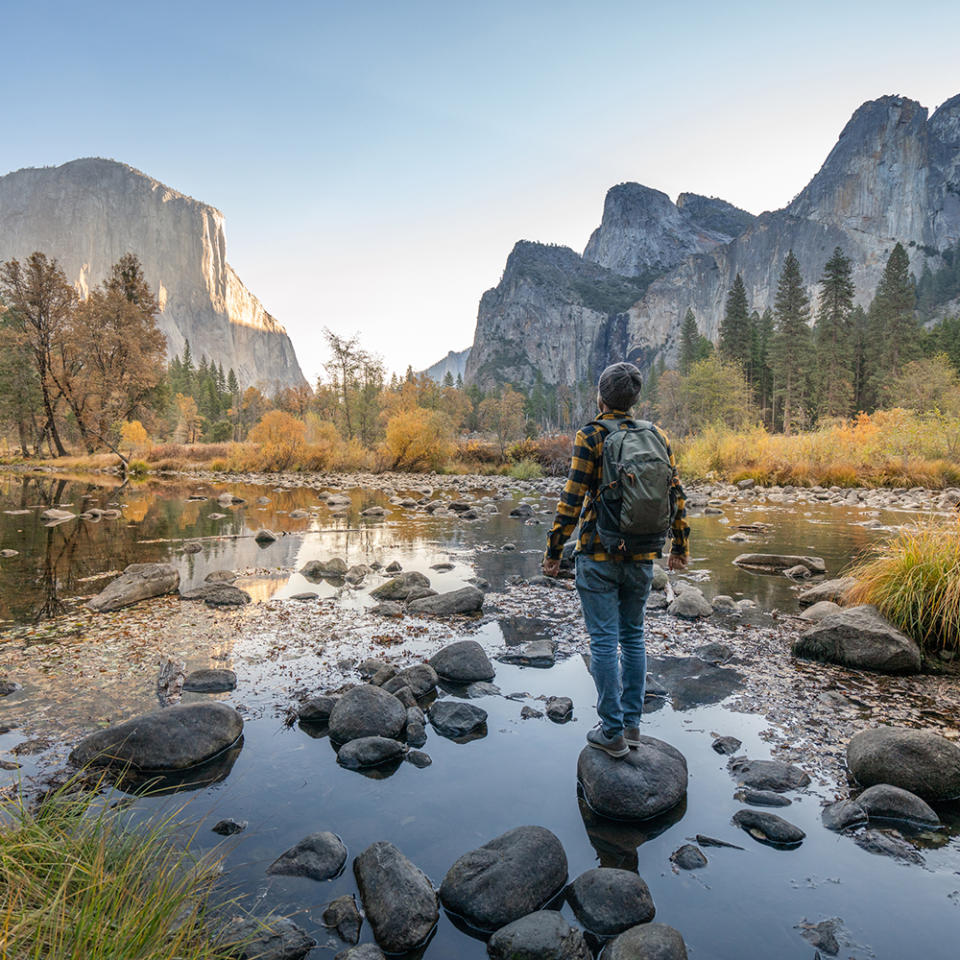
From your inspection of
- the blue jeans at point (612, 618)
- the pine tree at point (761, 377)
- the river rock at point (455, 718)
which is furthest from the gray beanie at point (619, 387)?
the pine tree at point (761, 377)

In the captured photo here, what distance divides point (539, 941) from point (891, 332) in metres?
72.2

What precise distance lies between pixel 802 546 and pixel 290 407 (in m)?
76.8

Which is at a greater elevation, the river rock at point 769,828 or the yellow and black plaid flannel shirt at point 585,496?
the yellow and black plaid flannel shirt at point 585,496

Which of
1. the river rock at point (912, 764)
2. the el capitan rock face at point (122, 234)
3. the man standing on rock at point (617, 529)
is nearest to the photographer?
the man standing on rock at point (617, 529)

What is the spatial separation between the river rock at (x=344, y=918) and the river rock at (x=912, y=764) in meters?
3.23

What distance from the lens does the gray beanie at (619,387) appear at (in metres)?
3.64

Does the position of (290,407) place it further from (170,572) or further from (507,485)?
(170,572)

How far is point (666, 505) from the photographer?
3.40 m

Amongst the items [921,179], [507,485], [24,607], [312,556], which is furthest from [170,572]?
[921,179]

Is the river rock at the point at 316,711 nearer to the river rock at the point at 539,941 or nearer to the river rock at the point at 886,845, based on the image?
the river rock at the point at 539,941

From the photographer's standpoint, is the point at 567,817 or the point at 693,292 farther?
the point at 693,292

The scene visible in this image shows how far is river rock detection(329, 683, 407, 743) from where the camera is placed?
4.18 meters

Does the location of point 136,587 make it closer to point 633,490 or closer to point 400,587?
point 400,587

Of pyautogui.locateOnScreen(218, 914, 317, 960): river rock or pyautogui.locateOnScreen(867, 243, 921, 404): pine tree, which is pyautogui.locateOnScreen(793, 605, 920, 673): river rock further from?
pyautogui.locateOnScreen(867, 243, 921, 404): pine tree
